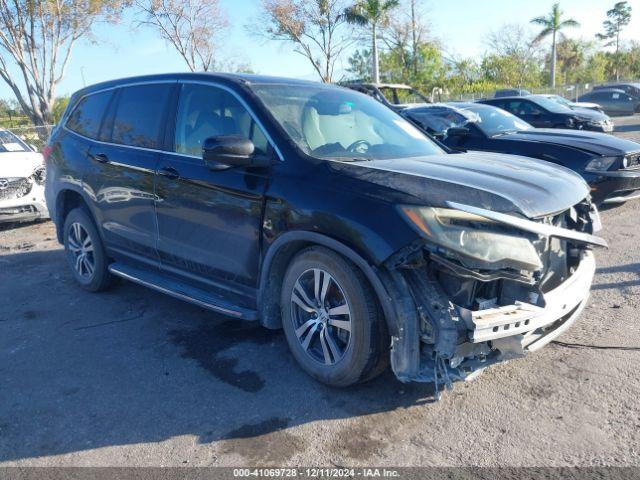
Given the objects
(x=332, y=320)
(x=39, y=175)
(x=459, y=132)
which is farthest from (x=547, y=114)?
(x=332, y=320)

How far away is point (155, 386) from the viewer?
362 centimetres

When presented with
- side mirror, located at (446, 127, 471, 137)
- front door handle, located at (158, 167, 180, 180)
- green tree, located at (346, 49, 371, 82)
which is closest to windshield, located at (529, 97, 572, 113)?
side mirror, located at (446, 127, 471, 137)

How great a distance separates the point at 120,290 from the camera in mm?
5582

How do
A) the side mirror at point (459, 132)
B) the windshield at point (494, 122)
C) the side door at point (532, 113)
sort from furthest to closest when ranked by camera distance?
the side door at point (532, 113)
the windshield at point (494, 122)
the side mirror at point (459, 132)

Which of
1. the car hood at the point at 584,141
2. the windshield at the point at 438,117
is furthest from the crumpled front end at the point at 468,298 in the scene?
the windshield at the point at 438,117

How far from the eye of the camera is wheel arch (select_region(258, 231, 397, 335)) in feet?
9.86

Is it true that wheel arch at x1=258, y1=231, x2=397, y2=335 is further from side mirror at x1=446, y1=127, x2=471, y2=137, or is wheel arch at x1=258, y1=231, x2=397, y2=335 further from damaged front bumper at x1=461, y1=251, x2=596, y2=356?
side mirror at x1=446, y1=127, x2=471, y2=137

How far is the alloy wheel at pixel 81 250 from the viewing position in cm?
549

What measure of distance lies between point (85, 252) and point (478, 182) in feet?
12.9

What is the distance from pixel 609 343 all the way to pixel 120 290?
429 centimetres

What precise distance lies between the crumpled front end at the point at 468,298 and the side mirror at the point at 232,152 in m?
1.20

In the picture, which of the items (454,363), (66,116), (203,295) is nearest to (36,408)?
(203,295)

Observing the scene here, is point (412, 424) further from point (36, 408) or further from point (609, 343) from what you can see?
point (36, 408)

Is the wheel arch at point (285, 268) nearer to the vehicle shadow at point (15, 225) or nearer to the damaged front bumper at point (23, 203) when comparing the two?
the damaged front bumper at point (23, 203)
